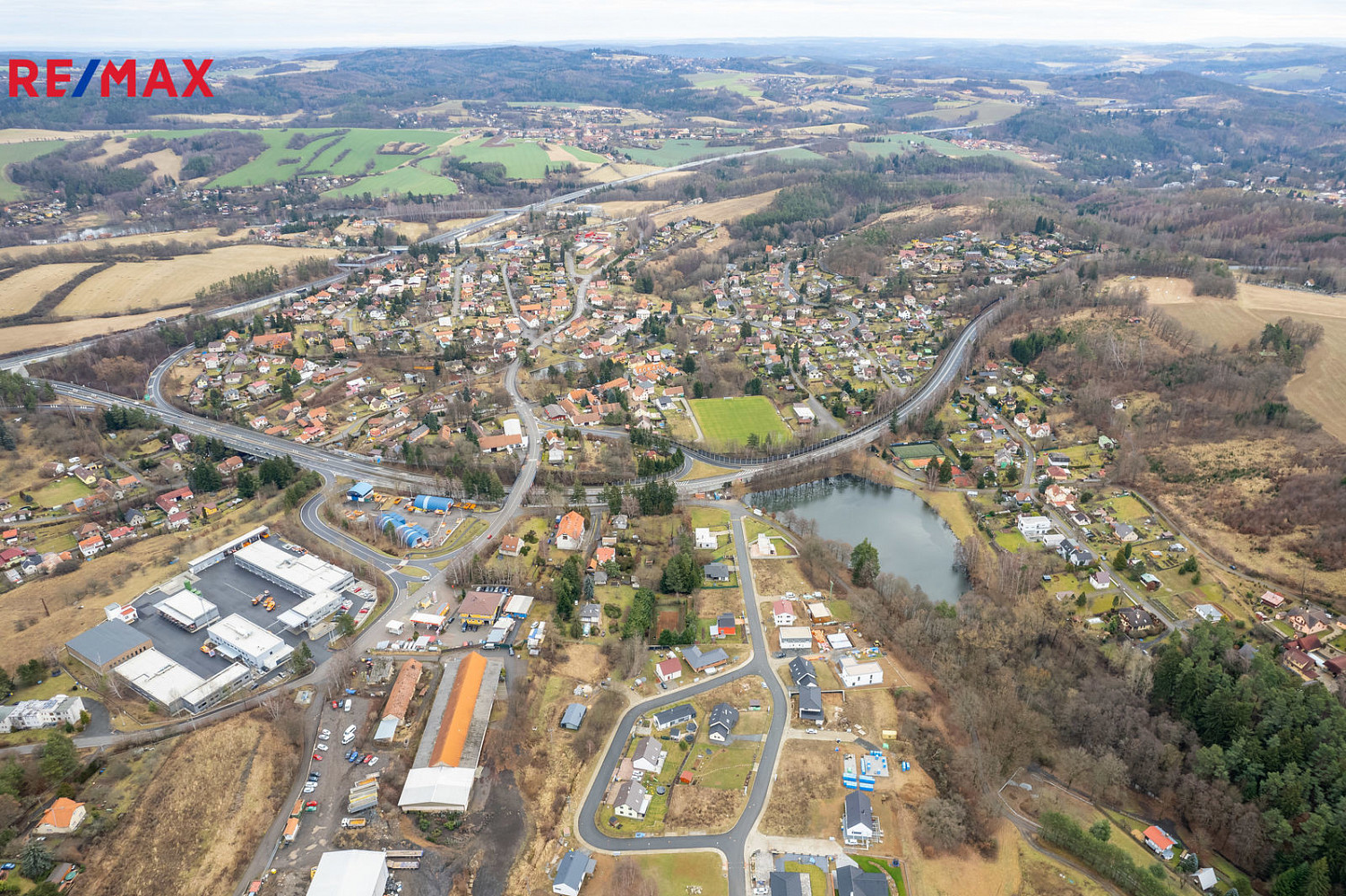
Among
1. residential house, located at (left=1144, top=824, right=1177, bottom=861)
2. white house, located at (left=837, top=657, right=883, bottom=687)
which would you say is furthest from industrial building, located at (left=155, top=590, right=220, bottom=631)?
residential house, located at (left=1144, top=824, right=1177, bottom=861)

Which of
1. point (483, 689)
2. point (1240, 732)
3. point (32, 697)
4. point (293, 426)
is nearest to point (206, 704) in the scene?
point (32, 697)

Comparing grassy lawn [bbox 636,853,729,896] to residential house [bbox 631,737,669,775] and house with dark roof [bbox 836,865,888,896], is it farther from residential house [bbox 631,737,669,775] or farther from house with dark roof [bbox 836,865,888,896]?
house with dark roof [bbox 836,865,888,896]

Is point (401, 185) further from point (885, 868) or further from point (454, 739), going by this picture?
point (885, 868)

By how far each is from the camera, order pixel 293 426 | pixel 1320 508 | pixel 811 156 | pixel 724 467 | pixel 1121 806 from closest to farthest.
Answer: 1. pixel 1121 806
2. pixel 1320 508
3. pixel 724 467
4. pixel 293 426
5. pixel 811 156

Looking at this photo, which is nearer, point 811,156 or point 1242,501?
point 1242,501

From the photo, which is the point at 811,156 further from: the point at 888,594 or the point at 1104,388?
the point at 888,594

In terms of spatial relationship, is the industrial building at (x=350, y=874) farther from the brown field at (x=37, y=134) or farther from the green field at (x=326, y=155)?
the brown field at (x=37, y=134)

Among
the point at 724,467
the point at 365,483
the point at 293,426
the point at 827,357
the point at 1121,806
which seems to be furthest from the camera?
the point at 827,357
